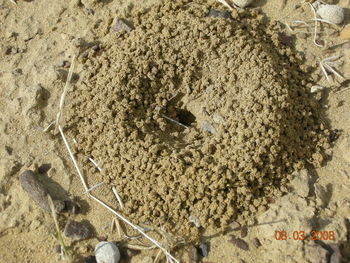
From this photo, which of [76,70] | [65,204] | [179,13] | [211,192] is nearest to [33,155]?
[65,204]

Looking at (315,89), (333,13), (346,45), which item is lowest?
(315,89)

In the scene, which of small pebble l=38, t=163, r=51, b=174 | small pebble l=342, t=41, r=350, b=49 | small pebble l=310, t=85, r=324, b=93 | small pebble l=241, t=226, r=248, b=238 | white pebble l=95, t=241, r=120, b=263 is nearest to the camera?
white pebble l=95, t=241, r=120, b=263

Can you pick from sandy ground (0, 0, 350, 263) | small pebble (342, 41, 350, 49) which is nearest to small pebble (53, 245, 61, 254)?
sandy ground (0, 0, 350, 263)

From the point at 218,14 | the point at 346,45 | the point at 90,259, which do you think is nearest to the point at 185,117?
the point at 218,14

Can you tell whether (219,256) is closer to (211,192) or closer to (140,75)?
(211,192)

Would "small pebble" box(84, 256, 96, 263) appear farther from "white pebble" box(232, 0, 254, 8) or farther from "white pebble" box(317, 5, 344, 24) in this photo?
"white pebble" box(317, 5, 344, 24)

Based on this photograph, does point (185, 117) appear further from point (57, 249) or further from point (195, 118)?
point (57, 249)

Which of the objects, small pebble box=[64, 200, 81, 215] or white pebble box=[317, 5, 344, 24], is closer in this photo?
small pebble box=[64, 200, 81, 215]
